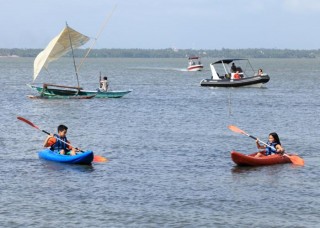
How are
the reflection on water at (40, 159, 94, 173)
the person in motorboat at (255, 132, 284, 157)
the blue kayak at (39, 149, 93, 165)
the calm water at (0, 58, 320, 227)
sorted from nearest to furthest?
the calm water at (0, 58, 320, 227) → the reflection on water at (40, 159, 94, 173) → the blue kayak at (39, 149, 93, 165) → the person in motorboat at (255, 132, 284, 157)

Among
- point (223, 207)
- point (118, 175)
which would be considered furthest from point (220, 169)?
point (223, 207)

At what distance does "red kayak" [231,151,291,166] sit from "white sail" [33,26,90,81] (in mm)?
35487

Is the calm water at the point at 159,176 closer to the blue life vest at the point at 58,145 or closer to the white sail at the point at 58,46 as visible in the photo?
the blue life vest at the point at 58,145

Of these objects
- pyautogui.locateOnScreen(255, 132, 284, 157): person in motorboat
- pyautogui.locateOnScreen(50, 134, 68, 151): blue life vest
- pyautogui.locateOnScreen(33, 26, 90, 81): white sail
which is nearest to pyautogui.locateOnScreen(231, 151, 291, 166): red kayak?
pyautogui.locateOnScreen(255, 132, 284, 157): person in motorboat

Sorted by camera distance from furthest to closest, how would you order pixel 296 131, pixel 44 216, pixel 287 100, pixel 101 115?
pixel 287 100 → pixel 101 115 → pixel 296 131 → pixel 44 216

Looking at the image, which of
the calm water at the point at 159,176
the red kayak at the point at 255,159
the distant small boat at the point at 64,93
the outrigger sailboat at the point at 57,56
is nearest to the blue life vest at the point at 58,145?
the calm water at the point at 159,176

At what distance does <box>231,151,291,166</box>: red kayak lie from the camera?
33531 mm

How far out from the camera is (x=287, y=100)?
7562 cm

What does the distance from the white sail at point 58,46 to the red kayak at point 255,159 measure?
35.5 meters

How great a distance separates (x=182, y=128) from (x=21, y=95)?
33.0 m

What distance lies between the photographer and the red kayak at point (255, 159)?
33.5 m

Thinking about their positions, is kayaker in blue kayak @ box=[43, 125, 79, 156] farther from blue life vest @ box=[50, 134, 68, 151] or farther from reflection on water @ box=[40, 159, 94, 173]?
reflection on water @ box=[40, 159, 94, 173]

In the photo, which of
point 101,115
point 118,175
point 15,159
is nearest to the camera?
point 118,175

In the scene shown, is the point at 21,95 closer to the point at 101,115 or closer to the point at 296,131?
the point at 101,115
